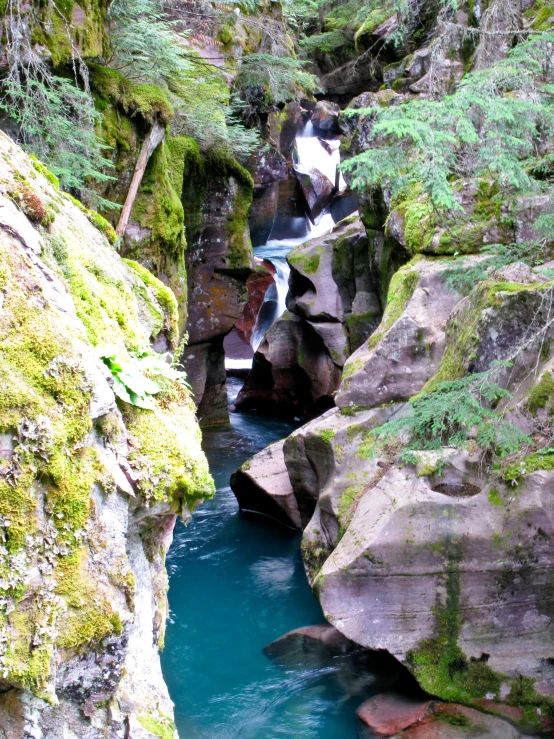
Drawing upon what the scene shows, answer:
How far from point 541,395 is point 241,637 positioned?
5.52 metres

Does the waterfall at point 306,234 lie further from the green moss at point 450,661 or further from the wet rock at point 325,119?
the green moss at point 450,661

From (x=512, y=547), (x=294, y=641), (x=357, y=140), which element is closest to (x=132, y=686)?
(x=512, y=547)

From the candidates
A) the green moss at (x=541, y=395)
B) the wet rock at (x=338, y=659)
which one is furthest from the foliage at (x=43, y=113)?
the wet rock at (x=338, y=659)

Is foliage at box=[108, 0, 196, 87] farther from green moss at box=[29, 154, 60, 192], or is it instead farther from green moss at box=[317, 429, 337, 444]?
green moss at box=[317, 429, 337, 444]

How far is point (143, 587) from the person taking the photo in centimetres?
411

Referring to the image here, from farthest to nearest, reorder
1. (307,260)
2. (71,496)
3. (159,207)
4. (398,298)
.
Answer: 1. (307,260)
2. (159,207)
3. (398,298)
4. (71,496)

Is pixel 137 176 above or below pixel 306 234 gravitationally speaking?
above

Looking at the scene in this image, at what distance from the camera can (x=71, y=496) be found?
327 cm

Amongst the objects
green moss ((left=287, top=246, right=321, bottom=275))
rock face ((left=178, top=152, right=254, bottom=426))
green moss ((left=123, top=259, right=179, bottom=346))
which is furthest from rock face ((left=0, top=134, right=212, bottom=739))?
green moss ((left=287, top=246, right=321, bottom=275))

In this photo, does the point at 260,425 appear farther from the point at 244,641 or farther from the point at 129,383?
the point at 129,383

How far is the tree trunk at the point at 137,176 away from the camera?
466 inches

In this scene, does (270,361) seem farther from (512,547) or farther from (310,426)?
(512,547)

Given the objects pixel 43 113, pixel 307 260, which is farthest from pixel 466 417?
pixel 307 260

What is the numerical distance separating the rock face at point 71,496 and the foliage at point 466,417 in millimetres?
3018
